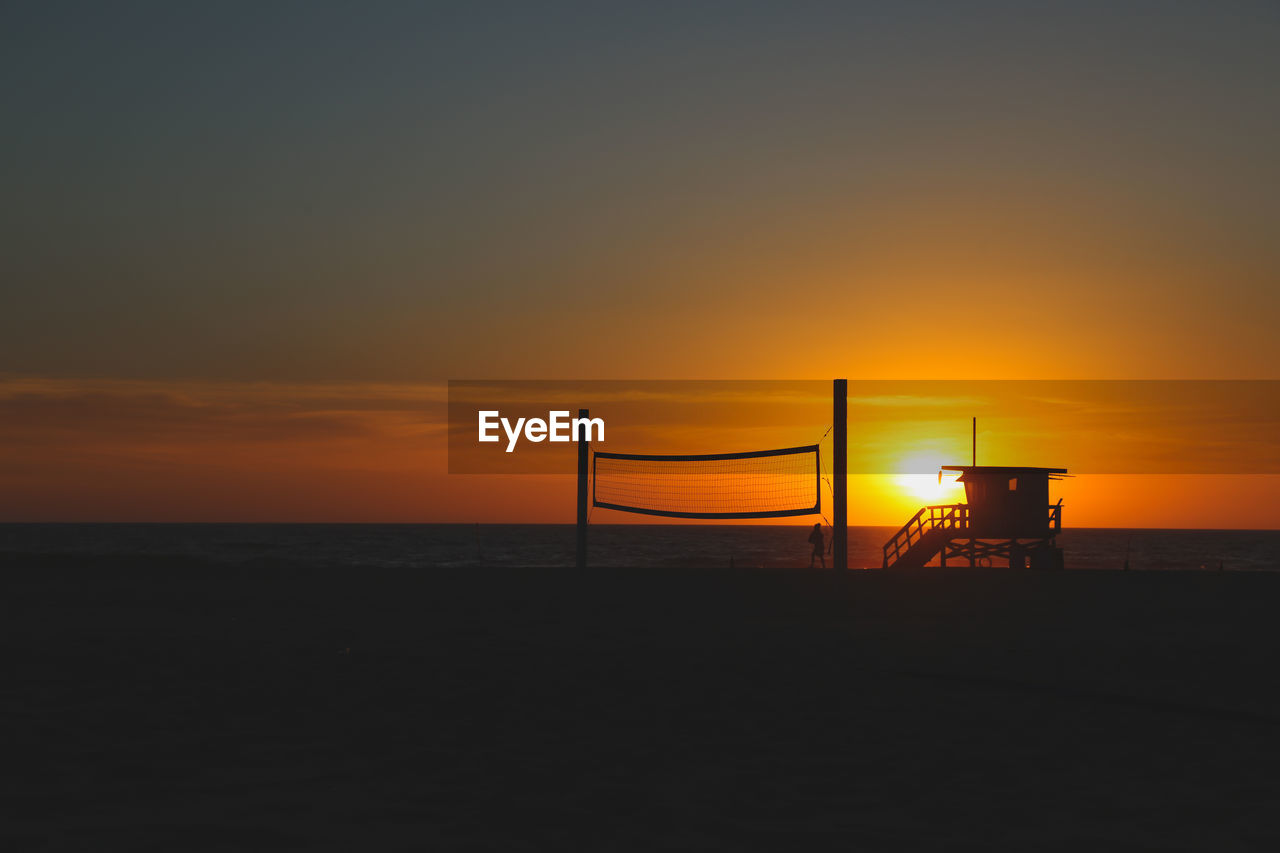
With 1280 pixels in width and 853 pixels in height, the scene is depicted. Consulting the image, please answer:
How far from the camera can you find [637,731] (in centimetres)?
741

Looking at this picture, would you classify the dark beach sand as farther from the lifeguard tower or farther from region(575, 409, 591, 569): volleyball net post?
the lifeguard tower

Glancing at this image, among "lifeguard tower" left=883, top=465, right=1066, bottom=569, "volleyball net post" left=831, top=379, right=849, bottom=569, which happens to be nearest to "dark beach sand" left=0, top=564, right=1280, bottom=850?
"volleyball net post" left=831, top=379, right=849, bottom=569

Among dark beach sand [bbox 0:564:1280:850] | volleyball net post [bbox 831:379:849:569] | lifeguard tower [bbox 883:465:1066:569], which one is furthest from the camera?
lifeguard tower [bbox 883:465:1066:569]

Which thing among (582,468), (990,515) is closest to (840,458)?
(582,468)

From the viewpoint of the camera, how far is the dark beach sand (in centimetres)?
511

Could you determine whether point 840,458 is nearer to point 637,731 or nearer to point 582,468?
point 582,468

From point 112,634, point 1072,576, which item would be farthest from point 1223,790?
point 1072,576

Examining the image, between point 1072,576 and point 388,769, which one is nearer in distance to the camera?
point 388,769

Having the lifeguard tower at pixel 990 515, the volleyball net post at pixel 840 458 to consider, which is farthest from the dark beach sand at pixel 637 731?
the lifeguard tower at pixel 990 515

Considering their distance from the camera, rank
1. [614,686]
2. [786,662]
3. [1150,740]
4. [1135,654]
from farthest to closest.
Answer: [1135,654], [786,662], [614,686], [1150,740]

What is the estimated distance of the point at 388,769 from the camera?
246 inches

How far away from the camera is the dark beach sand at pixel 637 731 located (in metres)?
5.11

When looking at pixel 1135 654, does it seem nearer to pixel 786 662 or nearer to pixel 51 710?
pixel 786 662

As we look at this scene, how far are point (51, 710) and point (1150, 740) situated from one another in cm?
695
